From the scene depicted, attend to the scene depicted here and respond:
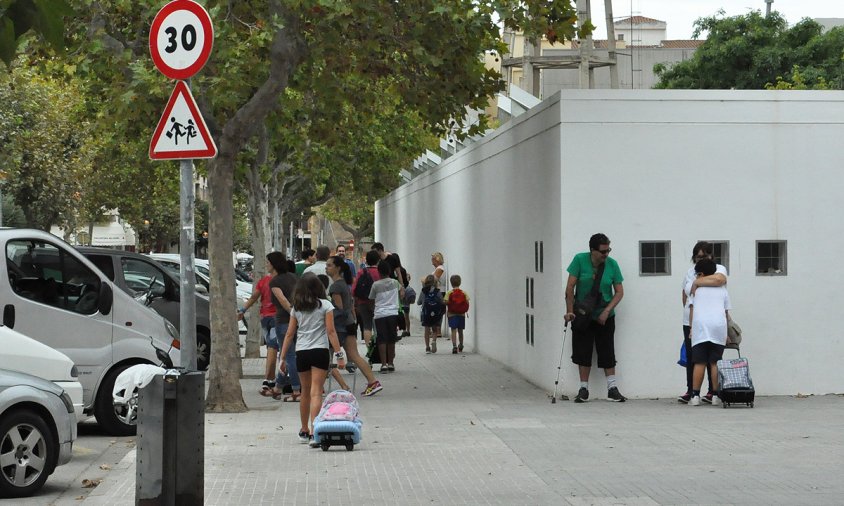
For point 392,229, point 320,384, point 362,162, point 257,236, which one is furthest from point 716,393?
point 392,229

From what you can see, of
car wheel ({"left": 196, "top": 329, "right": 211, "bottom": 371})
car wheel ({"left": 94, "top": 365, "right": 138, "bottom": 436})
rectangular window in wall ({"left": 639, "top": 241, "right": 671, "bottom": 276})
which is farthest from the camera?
car wheel ({"left": 196, "top": 329, "right": 211, "bottom": 371})

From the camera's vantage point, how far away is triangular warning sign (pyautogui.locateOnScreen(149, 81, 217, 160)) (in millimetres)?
8930

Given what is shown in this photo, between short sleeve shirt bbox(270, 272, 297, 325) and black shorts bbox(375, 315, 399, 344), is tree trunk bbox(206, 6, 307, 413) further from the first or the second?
black shorts bbox(375, 315, 399, 344)

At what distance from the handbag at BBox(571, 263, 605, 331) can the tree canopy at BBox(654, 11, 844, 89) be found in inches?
1601

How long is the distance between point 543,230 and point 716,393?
328 cm

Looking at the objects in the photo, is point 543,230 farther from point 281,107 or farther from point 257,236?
point 257,236

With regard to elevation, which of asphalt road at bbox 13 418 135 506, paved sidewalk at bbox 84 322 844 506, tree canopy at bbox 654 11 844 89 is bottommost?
asphalt road at bbox 13 418 135 506

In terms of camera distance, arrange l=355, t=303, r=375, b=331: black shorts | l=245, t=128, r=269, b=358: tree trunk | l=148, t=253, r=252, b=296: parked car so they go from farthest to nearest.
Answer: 1. l=245, t=128, r=269, b=358: tree trunk
2. l=148, t=253, r=252, b=296: parked car
3. l=355, t=303, r=375, b=331: black shorts

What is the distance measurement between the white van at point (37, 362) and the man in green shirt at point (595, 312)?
6042mm

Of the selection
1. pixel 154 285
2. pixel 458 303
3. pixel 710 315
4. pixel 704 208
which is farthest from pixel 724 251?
pixel 154 285

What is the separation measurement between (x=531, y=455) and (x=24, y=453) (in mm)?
4071

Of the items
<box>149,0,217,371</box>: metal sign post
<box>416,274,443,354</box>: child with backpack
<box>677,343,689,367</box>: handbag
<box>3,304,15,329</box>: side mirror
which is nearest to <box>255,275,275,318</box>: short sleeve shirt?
→ <box>3,304,15,329</box>: side mirror

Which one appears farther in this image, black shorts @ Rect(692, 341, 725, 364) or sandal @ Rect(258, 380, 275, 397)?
sandal @ Rect(258, 380, 275, 397)

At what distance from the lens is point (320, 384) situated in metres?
12.2
